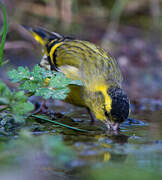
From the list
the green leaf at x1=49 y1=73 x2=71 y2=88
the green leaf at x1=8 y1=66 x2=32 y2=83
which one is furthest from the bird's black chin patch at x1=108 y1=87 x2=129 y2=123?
the green leaf at x1=8 y1=66 x2=32 y2=83

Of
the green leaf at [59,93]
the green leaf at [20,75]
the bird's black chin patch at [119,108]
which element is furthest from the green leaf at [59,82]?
the bird's black chin patch at [119,108]

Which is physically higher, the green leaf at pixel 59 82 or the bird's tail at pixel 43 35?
the bird's tail at pixel 43 35

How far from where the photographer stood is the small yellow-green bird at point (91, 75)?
10.9ft

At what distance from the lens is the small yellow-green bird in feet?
10.9

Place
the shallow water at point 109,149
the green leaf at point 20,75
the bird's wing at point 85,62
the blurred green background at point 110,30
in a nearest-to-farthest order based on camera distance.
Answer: the shallow water at point 109,149, the green leaf at point 20,75, the bird's wing at point 85,62, the blurred green background at point 110,30

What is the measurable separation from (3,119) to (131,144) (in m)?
1.02

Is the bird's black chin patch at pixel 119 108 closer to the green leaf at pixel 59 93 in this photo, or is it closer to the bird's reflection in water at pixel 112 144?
the bird's reflection in water at pixel 112 144

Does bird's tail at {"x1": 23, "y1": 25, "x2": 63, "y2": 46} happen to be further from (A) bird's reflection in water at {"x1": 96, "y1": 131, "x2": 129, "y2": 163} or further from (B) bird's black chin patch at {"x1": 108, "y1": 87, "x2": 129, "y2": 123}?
(A) bird's reflection in water at {"x1": 96, "y1": 131, "x2": 129, "y2": 163}

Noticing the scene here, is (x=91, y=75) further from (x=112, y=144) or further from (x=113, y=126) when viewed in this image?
(x=112, y=144)

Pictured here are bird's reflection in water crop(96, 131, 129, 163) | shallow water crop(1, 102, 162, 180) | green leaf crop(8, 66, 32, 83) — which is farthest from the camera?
green leaf crop(8, 66, 32, 83)

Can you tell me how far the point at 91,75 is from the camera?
402 cm

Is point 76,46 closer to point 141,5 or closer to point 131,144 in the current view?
point 131,144

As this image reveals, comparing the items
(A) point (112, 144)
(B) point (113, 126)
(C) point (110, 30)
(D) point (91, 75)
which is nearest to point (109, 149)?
(A) point (112, 144)

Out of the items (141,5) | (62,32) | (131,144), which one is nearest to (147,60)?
(62,32)
